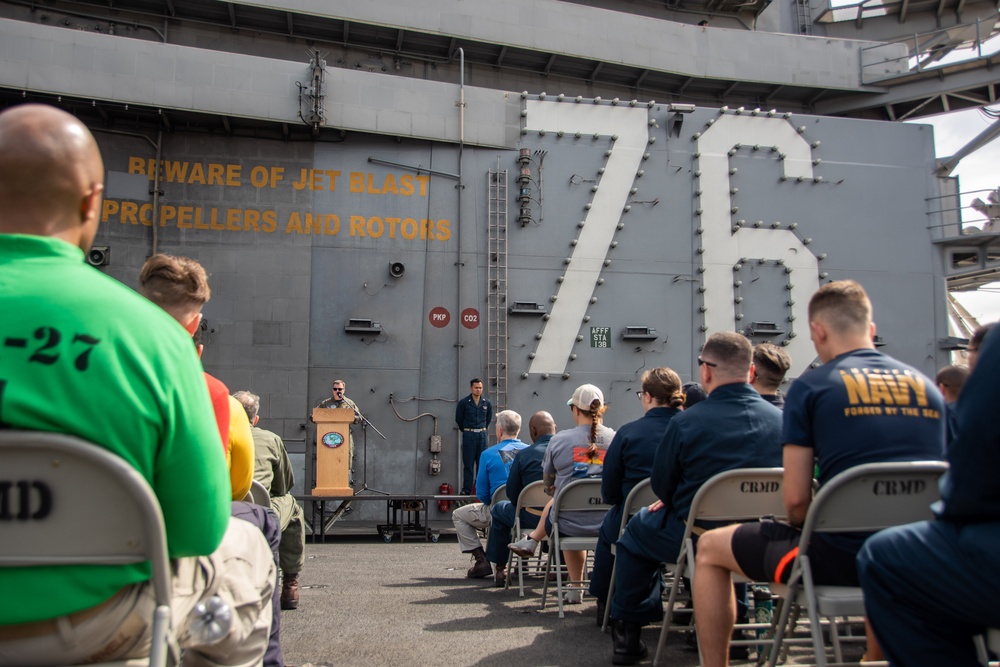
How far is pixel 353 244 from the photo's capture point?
11.4m

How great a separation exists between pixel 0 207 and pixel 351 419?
340 inches

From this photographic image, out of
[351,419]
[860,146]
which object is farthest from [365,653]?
[860,146]

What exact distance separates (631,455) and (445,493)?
690 centimetres

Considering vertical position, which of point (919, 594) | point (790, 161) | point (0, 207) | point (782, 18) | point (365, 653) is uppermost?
point (782, 18)

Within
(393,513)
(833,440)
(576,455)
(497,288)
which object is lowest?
(393,513)

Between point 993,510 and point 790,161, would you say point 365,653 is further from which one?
point 790,161

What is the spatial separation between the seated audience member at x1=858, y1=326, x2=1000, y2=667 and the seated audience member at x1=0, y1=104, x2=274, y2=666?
147 cm

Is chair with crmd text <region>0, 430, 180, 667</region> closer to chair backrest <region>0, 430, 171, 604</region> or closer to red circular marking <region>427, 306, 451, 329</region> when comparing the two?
chair backrest <region>0, 430, 171, 604</region>

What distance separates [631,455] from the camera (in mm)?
4324

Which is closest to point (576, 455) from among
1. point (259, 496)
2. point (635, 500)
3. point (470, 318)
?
point (635, 500)

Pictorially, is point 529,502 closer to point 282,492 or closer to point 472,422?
point 282,492

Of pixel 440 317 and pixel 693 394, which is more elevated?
pixel 440 317

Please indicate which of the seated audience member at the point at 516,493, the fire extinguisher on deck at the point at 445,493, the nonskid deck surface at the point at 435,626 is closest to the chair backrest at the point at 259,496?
the nonskid deck surface at the point at 435,626

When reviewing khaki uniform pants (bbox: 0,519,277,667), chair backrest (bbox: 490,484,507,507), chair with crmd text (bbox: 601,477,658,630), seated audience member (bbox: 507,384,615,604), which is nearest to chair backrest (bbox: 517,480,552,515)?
seated audience member (bbox: 507,384,615,604)
